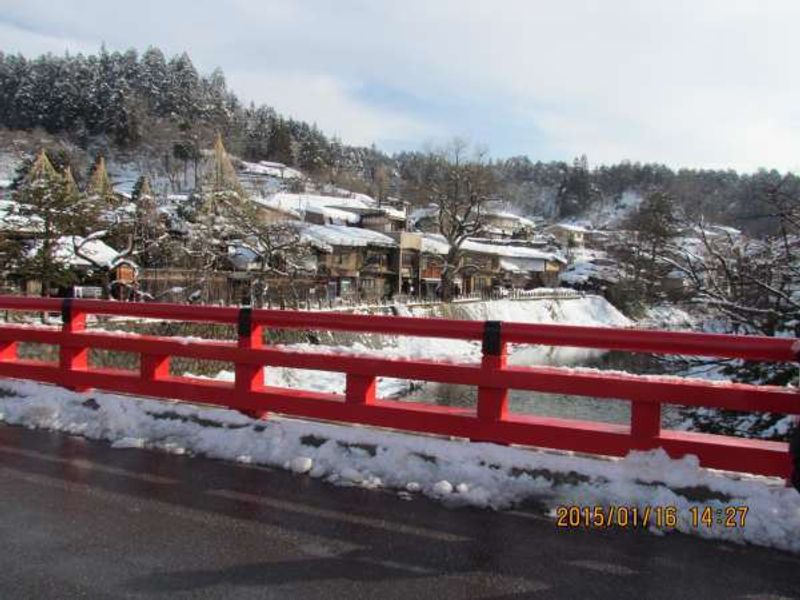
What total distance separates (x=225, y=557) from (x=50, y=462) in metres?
2.15

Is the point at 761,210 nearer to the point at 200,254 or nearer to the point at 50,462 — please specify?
the point at 50,462

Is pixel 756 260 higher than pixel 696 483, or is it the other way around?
pixel 756 260

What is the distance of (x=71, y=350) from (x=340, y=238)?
42.6 meters

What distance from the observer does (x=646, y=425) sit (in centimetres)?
405

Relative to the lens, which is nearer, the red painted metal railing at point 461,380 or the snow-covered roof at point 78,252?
the red painted metal railing at point 461,380

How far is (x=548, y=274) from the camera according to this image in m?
78.2

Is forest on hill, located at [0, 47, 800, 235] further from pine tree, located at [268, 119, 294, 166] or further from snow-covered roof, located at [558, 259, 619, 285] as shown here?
snow-covered roof, located at [558, 259, 619, 285]

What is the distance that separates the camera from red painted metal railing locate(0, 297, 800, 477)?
392 centimetres

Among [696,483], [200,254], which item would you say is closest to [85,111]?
[200,254]

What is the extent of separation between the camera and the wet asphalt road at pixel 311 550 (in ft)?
9.30

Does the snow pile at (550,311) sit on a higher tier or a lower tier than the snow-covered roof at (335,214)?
lower

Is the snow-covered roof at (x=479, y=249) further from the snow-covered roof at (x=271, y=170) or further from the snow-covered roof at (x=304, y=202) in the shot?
the snow-covered roof at (x=271, y=170)

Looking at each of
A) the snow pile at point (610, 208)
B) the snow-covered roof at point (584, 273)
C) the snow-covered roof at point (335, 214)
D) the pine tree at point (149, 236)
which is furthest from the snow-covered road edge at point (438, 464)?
the snow pile at point (610, 208)
